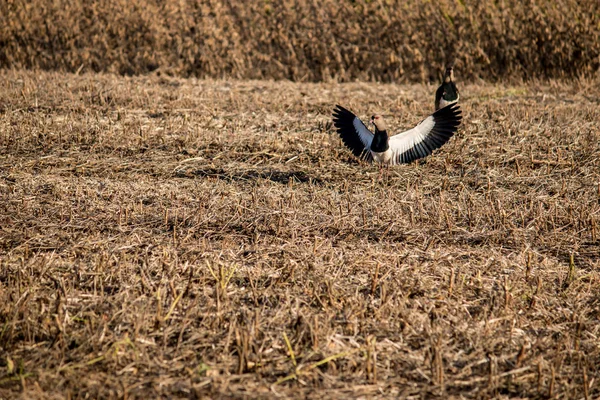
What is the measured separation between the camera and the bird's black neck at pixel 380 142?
618 centimetres

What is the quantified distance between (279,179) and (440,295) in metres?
2.66

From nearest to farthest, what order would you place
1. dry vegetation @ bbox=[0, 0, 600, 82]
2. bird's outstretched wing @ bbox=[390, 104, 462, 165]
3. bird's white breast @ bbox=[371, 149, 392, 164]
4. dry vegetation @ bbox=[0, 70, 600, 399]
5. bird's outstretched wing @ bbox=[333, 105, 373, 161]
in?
dry vegetation @ bbox=[0, 70, 600, 399] < bird's outstretched wing @ bbox=[390, 104, 462, 165] < bird's white breast @ bbox=[371, 149, 392, 164] < bird's outstretched wing @ bbox=[333, 105, 373, 161] < dry vegetation @ bbox=[0, 0, 600, 82]

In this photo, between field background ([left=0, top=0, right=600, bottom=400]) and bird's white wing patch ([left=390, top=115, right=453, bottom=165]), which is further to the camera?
bird's white wing patch ([left=390, top=115, right=453, bottom=165])

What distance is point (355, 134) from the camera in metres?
6.59

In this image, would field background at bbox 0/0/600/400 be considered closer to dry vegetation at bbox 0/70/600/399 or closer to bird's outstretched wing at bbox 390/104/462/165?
dry vegetation at bbox 0/70/600/399

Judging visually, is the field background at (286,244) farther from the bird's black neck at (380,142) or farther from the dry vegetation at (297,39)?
the dry vegetation at (297,39)

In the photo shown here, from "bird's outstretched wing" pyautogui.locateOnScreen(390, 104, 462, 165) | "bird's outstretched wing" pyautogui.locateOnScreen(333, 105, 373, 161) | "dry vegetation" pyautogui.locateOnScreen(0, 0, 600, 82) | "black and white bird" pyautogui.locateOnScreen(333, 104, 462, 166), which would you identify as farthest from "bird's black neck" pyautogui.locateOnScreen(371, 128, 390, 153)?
"dry vegetation" pyautogui.locateOnScreen(0, 0, 600, 82)

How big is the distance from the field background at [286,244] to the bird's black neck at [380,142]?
289mm

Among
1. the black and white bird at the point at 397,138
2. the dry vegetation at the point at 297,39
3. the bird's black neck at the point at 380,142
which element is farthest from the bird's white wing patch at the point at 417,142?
the dry vegetation at the point at 297,39

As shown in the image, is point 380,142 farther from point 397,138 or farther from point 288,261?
point 288,261

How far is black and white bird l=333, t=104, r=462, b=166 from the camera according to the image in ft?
20.3

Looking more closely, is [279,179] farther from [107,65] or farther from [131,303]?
[107,65]

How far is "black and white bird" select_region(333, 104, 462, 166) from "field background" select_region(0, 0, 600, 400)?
0.65ft

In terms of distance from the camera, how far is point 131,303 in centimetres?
371
